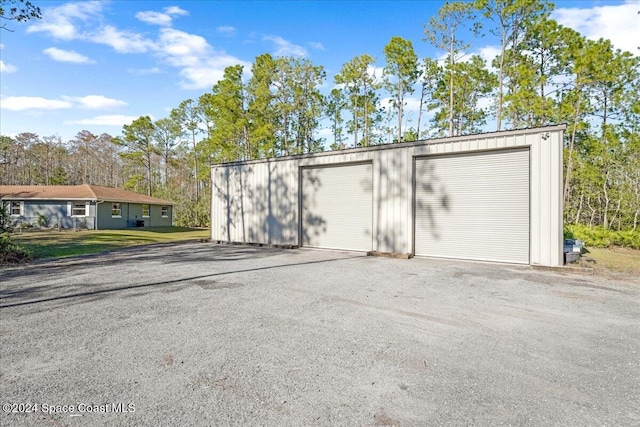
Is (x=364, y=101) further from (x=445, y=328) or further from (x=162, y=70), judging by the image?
(x=445, y=328)

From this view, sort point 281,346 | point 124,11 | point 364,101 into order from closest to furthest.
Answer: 1. point 281,346
2. point 124,11
3. point 364,101

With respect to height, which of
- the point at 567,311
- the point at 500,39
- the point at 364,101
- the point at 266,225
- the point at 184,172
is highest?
the point at 500,39

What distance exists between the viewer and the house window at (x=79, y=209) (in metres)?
23.0

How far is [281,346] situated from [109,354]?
1567 millimetres

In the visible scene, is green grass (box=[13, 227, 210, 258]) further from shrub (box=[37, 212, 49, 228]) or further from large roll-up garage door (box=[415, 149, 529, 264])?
large roll-up garage door (box=[415, 149, 529, 264])

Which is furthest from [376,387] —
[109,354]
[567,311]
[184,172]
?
[184,172]

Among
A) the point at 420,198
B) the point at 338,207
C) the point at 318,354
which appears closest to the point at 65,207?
the point at 338,207

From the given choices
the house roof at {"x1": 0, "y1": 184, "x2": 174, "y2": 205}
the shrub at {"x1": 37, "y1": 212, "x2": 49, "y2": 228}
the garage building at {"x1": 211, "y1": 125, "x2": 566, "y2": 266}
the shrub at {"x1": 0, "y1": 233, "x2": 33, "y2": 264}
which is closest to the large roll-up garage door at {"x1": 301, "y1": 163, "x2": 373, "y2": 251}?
the garage building at {"x1": 211, "y1": 125, "x2": 566, "y2": 266}

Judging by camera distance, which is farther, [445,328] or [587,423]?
[445,328]

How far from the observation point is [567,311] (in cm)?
418

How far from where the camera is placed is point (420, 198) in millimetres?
9438

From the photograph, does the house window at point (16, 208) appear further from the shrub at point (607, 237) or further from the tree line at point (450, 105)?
the shrub at point (607, 237)

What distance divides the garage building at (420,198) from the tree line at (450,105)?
11.2m

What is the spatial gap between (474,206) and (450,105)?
13852 millimetres
